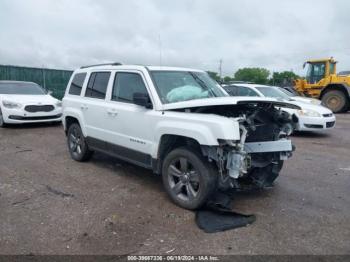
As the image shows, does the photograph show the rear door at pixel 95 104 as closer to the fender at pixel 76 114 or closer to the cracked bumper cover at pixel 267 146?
the fender at pixel 76 114

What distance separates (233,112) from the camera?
4164mm

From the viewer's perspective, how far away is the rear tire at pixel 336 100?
1658 cm

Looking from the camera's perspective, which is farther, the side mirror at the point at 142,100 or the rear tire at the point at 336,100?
the rear tire at the point at 336,100

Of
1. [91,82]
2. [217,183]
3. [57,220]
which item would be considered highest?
[91,82]

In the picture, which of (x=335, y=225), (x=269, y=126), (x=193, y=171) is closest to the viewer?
(x=335, y=225)

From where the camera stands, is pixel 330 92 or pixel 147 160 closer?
pixel 147 160

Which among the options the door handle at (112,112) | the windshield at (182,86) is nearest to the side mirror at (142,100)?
the windshield at (182,86)

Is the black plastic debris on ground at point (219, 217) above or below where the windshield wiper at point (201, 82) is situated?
below

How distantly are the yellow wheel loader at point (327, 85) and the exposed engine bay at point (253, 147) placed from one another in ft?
45.7

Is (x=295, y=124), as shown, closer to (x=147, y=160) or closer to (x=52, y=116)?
(x=147, y=160)

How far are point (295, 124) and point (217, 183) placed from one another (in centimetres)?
152

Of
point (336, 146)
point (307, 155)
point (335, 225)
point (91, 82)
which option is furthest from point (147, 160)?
Answer: point (336, 146)

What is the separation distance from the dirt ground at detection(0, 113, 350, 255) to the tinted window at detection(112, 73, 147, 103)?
54.0 inches

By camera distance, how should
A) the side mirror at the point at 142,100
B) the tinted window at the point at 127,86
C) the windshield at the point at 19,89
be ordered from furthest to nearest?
the windshield at the point at 19,89 → the tinted window at the point at 127,86 → the side mirror at the point at 142,100
